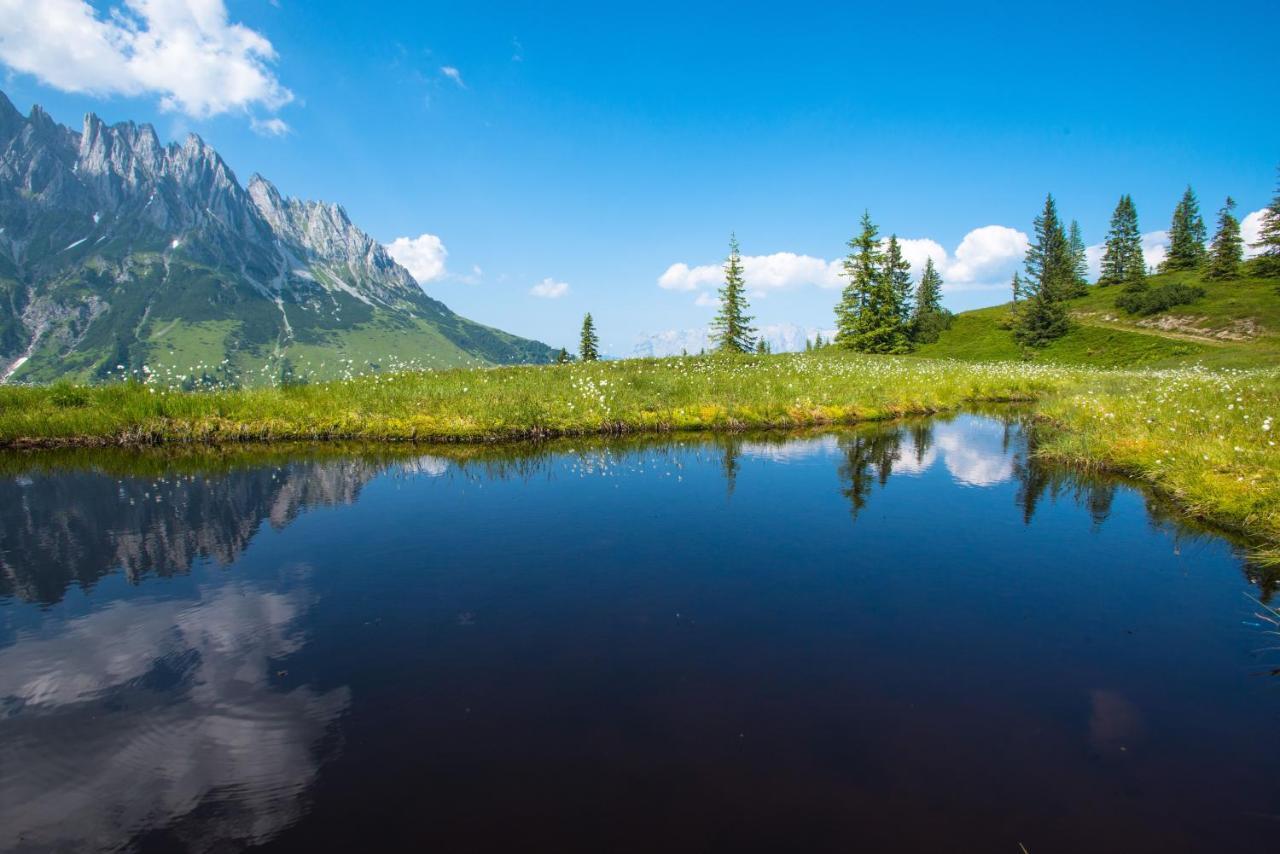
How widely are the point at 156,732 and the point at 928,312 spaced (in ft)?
327

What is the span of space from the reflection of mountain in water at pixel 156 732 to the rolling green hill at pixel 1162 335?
5375 cm

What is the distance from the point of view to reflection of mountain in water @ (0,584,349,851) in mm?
4129

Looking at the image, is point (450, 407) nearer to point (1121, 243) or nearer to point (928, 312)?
point (928, 312)

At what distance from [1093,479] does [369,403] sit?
20.7m

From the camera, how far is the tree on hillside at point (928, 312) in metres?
85.8

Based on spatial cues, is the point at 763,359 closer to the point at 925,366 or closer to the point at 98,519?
the point at 925,366

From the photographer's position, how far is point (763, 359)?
1479 inches

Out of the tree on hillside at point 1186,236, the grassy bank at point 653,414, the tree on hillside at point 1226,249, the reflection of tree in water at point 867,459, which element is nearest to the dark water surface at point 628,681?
the reflection of tree in water at point 867,459

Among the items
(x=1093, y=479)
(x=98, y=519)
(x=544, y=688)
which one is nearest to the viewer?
(x=544, y=688)

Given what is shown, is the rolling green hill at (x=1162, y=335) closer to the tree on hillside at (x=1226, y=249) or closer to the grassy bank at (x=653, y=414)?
the tree on hillside at (x=1226, y=249)

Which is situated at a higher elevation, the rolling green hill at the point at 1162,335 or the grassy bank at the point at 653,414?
the rolling green hill at the point at 1162,335

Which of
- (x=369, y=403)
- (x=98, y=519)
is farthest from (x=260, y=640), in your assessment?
(x=369, y=403)

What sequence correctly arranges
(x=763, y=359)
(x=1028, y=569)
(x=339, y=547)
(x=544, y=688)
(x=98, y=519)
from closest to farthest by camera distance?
(x=544, y=688)
(x=1028, y=569)
(x=339, y=547)
(x=98, y=519)
(x=763, y=359)

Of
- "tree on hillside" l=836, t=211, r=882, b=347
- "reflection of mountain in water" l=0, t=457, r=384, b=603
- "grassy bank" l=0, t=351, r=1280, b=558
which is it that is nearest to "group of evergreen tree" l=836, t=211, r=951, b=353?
"tree on hillside" l=836, t=211, r=882, b=347
